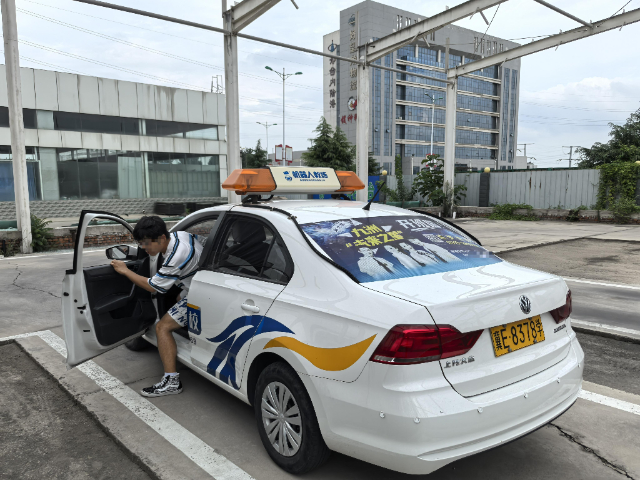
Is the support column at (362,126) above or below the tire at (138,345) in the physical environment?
above

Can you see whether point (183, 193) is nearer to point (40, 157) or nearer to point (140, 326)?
point (40, 157)

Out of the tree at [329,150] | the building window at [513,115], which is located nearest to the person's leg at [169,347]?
the tree at [329,150]

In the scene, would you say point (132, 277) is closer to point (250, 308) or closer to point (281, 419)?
point (250, 308)

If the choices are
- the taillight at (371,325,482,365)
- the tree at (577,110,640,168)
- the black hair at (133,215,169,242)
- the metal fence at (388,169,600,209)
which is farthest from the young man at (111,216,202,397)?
the tree at (577,110,640,168)

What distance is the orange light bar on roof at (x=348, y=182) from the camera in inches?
174

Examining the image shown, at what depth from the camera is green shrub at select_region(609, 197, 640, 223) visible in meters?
19.4

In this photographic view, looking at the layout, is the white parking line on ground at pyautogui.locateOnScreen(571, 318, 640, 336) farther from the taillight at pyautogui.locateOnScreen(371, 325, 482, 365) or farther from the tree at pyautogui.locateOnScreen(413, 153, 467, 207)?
the tree at pyautogui.locateOnScreen(413, 153, 467, 207)

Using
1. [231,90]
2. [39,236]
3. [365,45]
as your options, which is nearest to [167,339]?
[231,90]

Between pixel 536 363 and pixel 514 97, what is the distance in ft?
341

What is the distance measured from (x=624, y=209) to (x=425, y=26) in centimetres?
1087

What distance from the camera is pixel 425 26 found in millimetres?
16500

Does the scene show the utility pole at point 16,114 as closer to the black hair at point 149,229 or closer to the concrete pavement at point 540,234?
the black hair at point 149,229

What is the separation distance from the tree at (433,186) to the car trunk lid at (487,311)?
69.4ft

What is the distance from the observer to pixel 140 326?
4.08m
